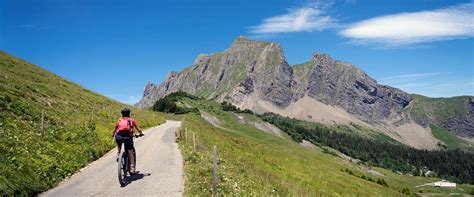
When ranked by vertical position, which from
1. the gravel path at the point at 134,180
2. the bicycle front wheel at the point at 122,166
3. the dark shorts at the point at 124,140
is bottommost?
the gravel path at the point at 134,180

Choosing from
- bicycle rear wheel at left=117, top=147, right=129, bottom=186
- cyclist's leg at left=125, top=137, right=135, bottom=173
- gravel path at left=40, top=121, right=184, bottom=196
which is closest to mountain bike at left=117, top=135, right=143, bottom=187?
bicycle rear wheel at left=117, top=147, right=129, bottom=186

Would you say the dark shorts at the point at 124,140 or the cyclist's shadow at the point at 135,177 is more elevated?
the dark shorts at the point at 124,140

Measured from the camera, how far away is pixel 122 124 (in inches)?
740

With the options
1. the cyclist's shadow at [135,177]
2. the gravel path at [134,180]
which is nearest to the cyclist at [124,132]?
the cyclist's shadow at [135,177]

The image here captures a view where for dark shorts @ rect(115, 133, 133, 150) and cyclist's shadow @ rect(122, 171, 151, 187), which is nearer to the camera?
dark shorts @ rect(115, 133, 133, 150)

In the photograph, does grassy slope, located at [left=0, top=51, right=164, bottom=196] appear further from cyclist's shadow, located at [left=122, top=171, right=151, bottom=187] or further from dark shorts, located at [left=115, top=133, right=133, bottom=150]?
dark shorts, located at [left=115, top=133, right=133, bottom=150]

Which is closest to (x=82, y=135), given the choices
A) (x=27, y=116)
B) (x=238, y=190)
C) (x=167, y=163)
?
(x=27, y=116)

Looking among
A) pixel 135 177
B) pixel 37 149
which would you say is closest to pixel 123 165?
pixel 135 177

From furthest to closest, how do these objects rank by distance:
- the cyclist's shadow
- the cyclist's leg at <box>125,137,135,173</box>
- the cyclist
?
the cyclist's shadow < the cyclist's leg at <box>125,137,135,173</box> < the cyclist

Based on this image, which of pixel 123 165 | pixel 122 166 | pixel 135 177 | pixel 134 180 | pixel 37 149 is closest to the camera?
pixel 122 166

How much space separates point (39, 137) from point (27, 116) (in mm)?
6511

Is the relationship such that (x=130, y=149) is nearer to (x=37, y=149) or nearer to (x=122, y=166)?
(x=122, y=166)

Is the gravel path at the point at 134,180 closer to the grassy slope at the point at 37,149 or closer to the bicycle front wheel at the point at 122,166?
the bicycle front wheel at the point at 122,166

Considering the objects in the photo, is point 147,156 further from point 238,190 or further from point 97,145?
point 238,190
